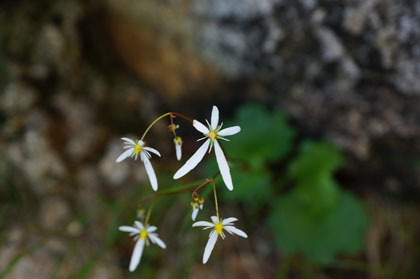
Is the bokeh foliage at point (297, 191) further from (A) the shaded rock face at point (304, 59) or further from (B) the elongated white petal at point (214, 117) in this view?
(B) the elongated white petal at point (214, 117)

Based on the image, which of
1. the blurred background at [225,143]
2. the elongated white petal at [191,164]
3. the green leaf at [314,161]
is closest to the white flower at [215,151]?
the elongated white petal at [191,164]

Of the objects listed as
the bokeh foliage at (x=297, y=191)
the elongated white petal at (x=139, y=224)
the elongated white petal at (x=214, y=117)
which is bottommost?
the elongated white petal at (x=139, y=224)

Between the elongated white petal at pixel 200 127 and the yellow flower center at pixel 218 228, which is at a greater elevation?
the elongated white petal at pixel 200 127

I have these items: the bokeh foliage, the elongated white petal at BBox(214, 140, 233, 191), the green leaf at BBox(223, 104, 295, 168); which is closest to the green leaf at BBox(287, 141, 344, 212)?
the bokeh foliage

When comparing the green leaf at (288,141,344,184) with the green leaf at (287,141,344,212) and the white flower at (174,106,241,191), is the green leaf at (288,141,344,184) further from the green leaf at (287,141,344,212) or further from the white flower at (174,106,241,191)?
the white flower at (174,106,241,191)

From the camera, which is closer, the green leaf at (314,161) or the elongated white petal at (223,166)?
the elongated white petal at (223,166)

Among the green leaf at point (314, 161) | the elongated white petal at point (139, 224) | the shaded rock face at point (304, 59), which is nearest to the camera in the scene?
the elongated white petal at point (139, 224)

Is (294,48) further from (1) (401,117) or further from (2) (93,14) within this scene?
(2) (93,14)

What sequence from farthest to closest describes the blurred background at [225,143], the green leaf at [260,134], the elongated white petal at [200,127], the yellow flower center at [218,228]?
the green leaf at [260,134] → the blurred background at [225,143] → the yellow flower center at [218,228] → the elongated white petal at [200,127]

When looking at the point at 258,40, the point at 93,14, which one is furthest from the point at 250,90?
the point at 93,14
